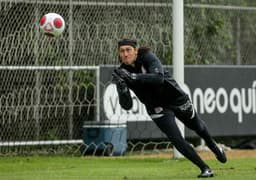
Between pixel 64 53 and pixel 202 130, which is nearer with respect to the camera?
pixel 202 130

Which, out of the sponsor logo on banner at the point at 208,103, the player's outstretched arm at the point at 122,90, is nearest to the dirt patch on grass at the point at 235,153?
the sponsor logo on banner at the point at 208,103

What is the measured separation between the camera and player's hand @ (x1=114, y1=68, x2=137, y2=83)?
10405mm

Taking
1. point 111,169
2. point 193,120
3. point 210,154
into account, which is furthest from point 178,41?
point 193,120

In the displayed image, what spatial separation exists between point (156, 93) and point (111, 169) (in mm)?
2156

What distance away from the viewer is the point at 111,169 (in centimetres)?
1249

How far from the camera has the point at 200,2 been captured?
61.0 feet

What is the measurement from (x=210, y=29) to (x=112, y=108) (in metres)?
3.34

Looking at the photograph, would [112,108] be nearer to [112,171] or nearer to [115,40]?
[115,40]

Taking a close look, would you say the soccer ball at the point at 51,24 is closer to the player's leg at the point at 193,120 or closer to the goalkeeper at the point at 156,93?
the goalkeeper at the point at 156,93

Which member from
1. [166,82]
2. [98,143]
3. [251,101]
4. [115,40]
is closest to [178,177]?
[166,82]

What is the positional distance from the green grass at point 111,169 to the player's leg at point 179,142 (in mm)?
181

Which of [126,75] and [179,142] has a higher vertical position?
[126,75]

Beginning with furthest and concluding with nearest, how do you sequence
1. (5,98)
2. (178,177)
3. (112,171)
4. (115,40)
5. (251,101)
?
(251,101) → (115,40) → (5,98) → (112,171) → (178,177)

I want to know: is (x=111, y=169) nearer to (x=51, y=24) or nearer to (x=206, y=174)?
(x=51, y=24)
